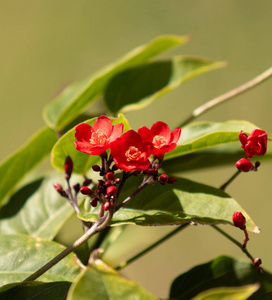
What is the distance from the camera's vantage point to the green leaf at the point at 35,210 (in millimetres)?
710

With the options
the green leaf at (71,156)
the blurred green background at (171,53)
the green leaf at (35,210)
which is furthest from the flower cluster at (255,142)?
the blurred green background at (171,53)

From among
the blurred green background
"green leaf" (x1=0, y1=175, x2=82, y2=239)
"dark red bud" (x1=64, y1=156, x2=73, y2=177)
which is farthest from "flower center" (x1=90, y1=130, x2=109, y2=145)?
the blurred green background

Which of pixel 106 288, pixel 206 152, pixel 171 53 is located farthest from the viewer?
pixel 171 53

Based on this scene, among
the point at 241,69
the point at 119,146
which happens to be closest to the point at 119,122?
the point at 119,146

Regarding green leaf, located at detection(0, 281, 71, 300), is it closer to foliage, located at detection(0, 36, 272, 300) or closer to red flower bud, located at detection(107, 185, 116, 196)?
foliage, located at detection(0, 36, 272, 300)

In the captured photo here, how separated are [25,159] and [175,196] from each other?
0.33 metres

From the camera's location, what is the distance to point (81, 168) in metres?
0.63

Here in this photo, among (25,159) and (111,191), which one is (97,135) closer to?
(111,191)

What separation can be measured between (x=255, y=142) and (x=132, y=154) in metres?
0.15

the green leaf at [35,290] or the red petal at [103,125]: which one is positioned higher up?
the red petal at [103,125]

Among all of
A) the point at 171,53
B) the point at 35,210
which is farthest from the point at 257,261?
the point at 171,53

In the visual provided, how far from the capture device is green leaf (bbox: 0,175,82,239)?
710mm

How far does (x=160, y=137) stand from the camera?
49cm

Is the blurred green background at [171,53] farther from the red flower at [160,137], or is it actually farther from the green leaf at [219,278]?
the red flower at [160,137]
